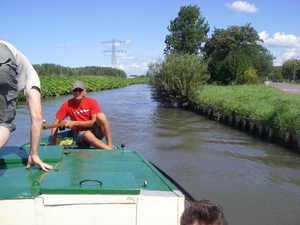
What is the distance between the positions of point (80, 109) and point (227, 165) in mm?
4961

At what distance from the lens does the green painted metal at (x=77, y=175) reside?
272 cm

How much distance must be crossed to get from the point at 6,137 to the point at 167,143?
9646 mm

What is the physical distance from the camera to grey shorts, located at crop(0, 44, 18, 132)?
2893 mm

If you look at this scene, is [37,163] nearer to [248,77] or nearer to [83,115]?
[83,115]

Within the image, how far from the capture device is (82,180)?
290cm

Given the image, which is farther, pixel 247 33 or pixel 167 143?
pixel 247 33

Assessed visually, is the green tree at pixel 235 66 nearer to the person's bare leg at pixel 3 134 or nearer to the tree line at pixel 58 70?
the tree line at pixel 58 70

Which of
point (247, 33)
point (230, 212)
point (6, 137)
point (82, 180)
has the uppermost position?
point (247, 33)

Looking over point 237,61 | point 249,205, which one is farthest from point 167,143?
point 237,61

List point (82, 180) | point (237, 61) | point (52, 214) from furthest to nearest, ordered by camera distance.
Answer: point (237, 61) → point (82, 180) → point (52, 214)

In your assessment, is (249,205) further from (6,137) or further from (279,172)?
(6,137)

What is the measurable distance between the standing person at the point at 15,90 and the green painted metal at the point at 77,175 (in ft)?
0.79

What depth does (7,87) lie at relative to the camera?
2.99m

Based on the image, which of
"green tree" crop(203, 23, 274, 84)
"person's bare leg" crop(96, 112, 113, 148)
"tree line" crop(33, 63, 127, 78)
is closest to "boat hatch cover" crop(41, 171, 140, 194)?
"person's bare leg" crop(96, 112, 113, 148)
